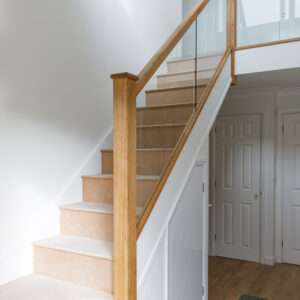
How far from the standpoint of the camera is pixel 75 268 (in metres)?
1.76

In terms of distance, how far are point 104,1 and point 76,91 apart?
3.31ft

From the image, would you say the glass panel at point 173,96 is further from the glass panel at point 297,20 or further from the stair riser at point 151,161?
the glass panel at point 297,20

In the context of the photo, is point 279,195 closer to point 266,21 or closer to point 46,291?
point 266,21

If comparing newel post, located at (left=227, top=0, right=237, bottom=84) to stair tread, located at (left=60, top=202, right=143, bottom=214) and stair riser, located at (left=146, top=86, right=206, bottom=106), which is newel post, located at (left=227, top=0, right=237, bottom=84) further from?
stair tread, located at (left=60, top=202, right=143, bottom=214)

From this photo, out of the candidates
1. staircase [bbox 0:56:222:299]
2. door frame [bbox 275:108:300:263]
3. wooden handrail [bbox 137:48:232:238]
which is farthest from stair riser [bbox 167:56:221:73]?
door frame [bbox 275:108:300:263]

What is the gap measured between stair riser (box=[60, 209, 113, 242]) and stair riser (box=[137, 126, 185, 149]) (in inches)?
20.8

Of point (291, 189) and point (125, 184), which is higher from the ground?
point (125, 184)

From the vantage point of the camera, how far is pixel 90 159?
257 centimetres

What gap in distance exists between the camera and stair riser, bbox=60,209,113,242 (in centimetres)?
195

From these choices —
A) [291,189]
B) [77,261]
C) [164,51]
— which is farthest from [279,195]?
[77,261]

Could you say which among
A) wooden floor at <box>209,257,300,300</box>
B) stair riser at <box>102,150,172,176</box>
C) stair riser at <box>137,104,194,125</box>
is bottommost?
wooden floor at <box>209,257,300,300</box>

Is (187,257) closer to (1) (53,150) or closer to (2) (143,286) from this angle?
(2) (143,286)

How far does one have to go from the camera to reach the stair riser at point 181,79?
2.16m

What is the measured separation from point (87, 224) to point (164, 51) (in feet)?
3.98
